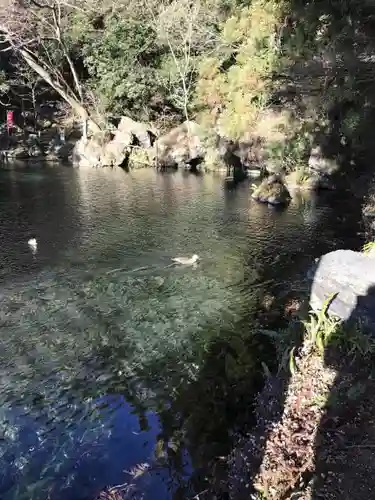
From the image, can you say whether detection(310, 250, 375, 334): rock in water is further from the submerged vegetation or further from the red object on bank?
the red object on bank

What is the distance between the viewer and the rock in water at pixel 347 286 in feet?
24.9

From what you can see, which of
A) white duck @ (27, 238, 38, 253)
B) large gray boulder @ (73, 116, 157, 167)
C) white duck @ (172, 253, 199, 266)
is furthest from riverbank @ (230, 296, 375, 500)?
large gray boulder @ (73, 116, 157, 167)

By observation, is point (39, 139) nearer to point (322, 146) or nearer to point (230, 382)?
point (322, 146)

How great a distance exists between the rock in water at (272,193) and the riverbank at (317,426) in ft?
Result: 48.0

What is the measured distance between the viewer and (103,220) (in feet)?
63.9

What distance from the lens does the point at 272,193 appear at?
22.5 metres

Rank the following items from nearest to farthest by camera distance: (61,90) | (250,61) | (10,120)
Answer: (250,61)
(61,90)
(10,120)

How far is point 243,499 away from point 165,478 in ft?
4.41

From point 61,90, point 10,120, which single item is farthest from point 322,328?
point 10,120

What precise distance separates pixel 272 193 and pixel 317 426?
681 inches

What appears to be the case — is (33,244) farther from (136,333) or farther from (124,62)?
(124,62)

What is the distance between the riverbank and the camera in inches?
208

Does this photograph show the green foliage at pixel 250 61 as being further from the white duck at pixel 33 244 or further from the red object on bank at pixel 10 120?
the red object on bank at pixel 10 120

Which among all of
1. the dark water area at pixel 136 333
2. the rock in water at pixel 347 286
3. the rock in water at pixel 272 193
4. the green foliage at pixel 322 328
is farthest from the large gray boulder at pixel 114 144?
the green foliage at pixel 322 328
